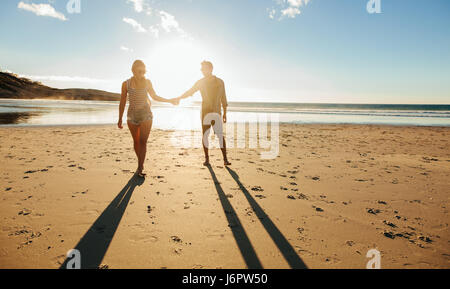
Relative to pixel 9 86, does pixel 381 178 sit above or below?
below

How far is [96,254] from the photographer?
7.43 feet

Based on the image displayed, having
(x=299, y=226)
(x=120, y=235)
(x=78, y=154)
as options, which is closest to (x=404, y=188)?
(x=299, y=226)

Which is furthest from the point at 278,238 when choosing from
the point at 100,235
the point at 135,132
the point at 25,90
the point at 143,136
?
the point at 25,90

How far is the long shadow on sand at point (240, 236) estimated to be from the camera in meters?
2.24

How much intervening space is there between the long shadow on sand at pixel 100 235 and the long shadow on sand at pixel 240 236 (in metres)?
1.50

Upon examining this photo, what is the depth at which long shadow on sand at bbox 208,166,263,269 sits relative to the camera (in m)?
2.24

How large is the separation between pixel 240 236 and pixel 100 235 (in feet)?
5.67

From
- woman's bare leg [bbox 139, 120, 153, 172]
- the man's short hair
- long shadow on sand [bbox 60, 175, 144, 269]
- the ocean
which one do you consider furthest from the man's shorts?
the ocean

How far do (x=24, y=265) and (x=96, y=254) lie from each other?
2.06 feet

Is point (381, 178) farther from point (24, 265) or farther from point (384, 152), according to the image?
point (24, 265)

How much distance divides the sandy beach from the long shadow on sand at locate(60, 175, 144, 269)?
0.6 inches

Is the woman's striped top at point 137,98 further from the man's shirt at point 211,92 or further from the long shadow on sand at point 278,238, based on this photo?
the long shadow on sand at point 278,238
